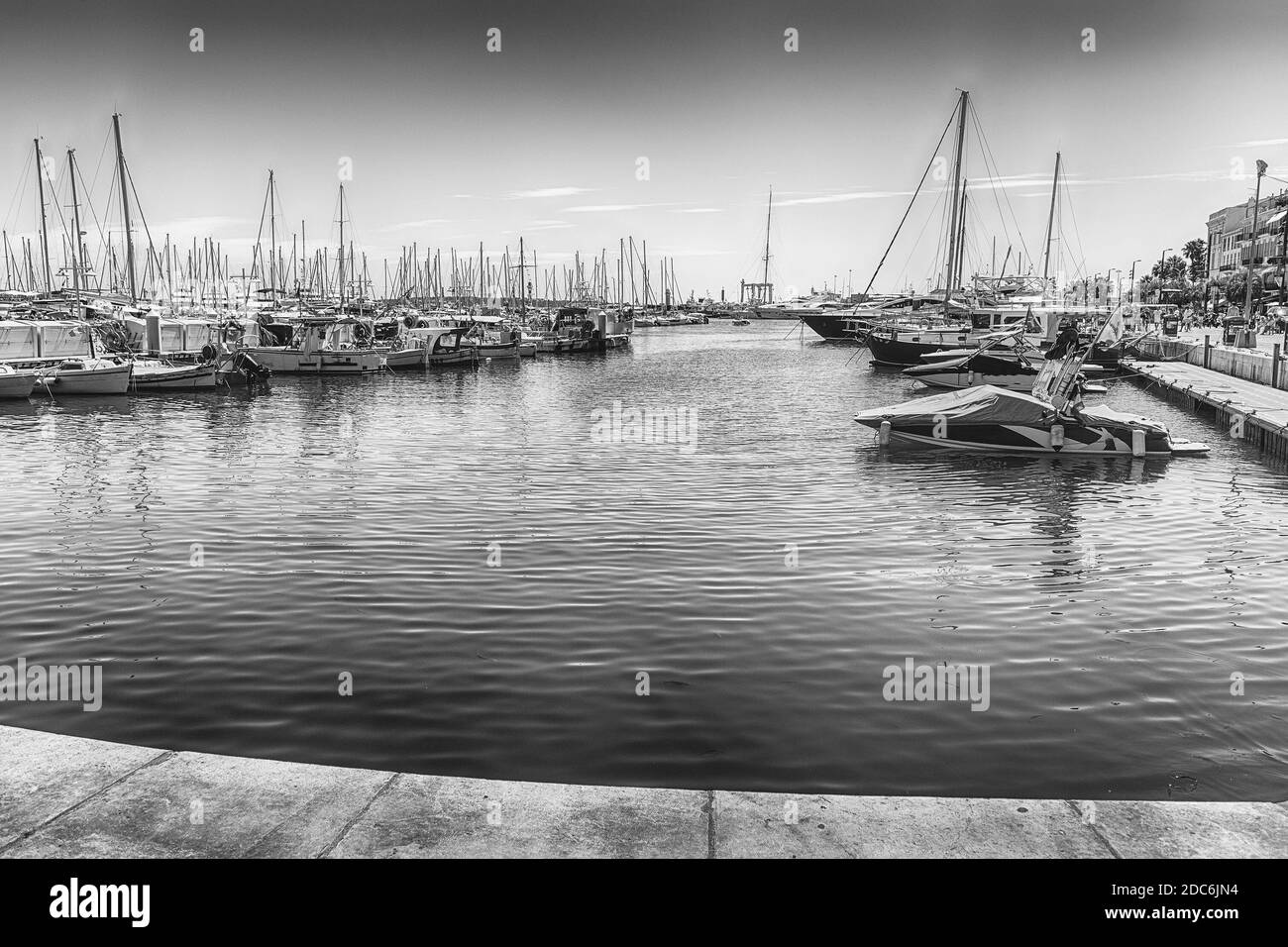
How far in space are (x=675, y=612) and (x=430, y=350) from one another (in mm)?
58876

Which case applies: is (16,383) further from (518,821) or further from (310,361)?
(518,821)

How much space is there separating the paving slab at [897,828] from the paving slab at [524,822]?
234mm

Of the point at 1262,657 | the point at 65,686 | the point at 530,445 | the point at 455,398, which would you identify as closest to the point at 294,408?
the point at 455,398

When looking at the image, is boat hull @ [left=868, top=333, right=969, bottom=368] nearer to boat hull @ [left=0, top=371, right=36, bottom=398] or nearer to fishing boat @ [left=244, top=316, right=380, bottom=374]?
fishing boat @ [left=244, top=316, right=380, bottom=374]

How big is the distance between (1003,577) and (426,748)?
977 cm

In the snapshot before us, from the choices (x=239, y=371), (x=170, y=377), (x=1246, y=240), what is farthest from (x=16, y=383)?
(x=1246, y=240)

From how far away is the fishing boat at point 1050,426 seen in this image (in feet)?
90.9

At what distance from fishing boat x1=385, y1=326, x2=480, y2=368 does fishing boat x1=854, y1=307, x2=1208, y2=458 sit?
43.8 meters

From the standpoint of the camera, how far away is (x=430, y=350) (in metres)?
69.1

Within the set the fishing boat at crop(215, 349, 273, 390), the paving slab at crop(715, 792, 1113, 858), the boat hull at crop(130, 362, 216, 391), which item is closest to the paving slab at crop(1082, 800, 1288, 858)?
the paving slab at crop(715, 792, 1113, 858)

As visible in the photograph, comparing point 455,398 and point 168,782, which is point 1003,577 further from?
point 455,398

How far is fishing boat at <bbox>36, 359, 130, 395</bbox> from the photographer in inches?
1743

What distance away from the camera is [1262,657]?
459 inches
